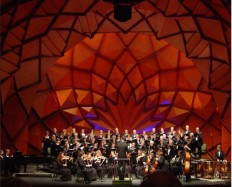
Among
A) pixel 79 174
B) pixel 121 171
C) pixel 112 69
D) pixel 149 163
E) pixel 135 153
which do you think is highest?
pixel 112 69

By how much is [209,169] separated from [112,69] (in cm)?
1309

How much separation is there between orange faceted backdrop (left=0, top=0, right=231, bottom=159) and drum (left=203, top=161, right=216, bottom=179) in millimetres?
5438

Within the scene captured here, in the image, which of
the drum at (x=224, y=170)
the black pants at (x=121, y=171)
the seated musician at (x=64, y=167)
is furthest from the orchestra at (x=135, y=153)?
the drum at (x=224, y=170)

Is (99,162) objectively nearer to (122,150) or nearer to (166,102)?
(122,150)

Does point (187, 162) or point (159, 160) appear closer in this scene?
point (187, 162)

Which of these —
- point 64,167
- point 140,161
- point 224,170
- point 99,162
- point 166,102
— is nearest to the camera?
point 64,167

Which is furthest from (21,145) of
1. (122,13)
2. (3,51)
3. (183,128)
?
→ (122,13)

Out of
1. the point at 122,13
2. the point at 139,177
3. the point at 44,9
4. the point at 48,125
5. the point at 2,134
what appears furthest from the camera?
the point at 48,125

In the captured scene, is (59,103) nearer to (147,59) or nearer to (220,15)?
(147,59)

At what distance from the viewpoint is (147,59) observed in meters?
29.4

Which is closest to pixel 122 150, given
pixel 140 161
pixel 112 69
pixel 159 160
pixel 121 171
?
pixel 121 171

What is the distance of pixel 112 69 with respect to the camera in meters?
29.8

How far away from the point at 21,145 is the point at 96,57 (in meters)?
7.75

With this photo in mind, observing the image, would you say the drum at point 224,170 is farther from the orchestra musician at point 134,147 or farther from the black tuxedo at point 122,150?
the black tuxedo at point 122,150
